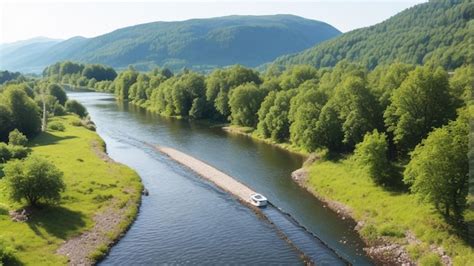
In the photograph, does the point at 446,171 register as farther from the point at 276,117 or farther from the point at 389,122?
the point at 276,117

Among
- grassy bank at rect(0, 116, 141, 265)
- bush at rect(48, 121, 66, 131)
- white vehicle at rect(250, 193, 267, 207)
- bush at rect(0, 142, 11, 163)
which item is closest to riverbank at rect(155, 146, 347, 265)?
white vehicle at rect(250, 193, 267, 207)

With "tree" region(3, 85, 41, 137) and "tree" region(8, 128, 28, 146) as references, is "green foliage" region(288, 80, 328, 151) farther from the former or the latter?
"tree" region(3, 85, 41, 137)

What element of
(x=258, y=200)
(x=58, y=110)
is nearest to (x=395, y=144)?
(x=258, y=200)

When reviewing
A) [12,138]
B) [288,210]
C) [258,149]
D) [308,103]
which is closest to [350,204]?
[288,210]

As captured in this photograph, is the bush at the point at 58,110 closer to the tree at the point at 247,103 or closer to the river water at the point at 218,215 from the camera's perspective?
the river water at the point at 218,215

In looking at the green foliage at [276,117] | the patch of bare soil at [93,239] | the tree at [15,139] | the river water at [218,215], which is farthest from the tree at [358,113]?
the tree at [15,139]

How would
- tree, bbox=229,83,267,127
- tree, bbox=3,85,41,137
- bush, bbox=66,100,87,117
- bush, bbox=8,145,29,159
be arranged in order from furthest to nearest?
1. bush, bbox=66,100,87,117
2. tree, bbox=229,83,267,127
3. tree, bbox=3,85,41,137
4. bush, bbox=8,145,29,159

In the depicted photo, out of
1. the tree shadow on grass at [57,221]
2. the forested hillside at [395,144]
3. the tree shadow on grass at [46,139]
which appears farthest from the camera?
the tree shadow on grass at [46,139]
